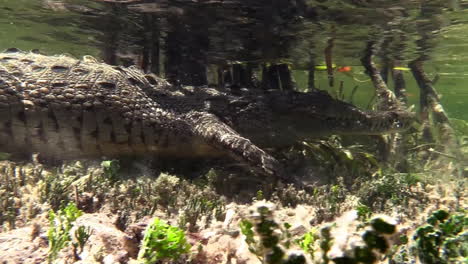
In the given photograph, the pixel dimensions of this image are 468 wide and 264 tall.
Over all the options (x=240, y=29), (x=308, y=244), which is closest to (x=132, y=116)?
(x=308, y=244)

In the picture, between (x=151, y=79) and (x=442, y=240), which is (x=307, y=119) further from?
(x=442, y=240)

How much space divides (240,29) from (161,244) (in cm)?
765

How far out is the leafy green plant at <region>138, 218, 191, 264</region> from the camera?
8.83 feet

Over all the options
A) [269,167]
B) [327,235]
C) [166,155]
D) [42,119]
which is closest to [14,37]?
[42,119]

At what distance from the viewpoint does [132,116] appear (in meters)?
5.96

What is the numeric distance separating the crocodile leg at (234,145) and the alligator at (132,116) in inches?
0.7

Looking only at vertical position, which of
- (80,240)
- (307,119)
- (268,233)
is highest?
(268,233)

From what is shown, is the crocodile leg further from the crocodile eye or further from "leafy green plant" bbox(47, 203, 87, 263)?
"leafy green plant" bbox(47, 203, 87, 263)

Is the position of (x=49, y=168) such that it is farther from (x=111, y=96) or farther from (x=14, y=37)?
(x=14, y=37)

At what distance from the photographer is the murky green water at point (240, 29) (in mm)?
7914

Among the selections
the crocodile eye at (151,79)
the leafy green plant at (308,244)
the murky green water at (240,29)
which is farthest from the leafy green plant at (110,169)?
the murky green water at (240,29)

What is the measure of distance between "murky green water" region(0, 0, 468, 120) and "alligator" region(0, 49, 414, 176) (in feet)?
8.15

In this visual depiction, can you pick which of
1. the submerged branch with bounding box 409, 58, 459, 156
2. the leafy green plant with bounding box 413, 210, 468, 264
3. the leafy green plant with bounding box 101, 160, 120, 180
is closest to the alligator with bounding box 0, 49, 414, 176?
the leafy green plant with bounding box 101, 160, 120, 180

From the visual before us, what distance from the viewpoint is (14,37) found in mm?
14797
